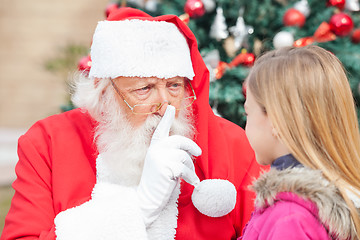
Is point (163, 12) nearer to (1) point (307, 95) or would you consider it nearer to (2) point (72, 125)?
(2) point (72, 125)

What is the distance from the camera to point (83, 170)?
205 centimetres

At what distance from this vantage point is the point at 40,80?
6.99 metres

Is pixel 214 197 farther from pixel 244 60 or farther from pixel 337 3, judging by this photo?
pixel 337 3

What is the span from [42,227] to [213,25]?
1.93 metres

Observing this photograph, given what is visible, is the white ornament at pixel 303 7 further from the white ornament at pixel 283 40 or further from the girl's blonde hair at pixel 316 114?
the girl's blonde hair at pixel 316 114

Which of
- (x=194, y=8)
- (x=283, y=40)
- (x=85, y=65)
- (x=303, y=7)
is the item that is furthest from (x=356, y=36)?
(x=85, y=65)

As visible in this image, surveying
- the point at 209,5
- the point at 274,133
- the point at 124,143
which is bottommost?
the point at 124,143

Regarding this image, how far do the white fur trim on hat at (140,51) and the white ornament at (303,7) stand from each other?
1489mm

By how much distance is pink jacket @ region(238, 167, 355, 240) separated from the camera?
1251 millimetres

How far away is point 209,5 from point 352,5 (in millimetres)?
1001

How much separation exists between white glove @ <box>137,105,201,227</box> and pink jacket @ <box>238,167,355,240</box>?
1.65 ft

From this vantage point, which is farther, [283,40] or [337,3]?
[337,3]

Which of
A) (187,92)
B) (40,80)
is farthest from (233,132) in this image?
(40,80)


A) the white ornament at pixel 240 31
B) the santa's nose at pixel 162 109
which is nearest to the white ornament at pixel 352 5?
the white ornament at pixel 240 31
